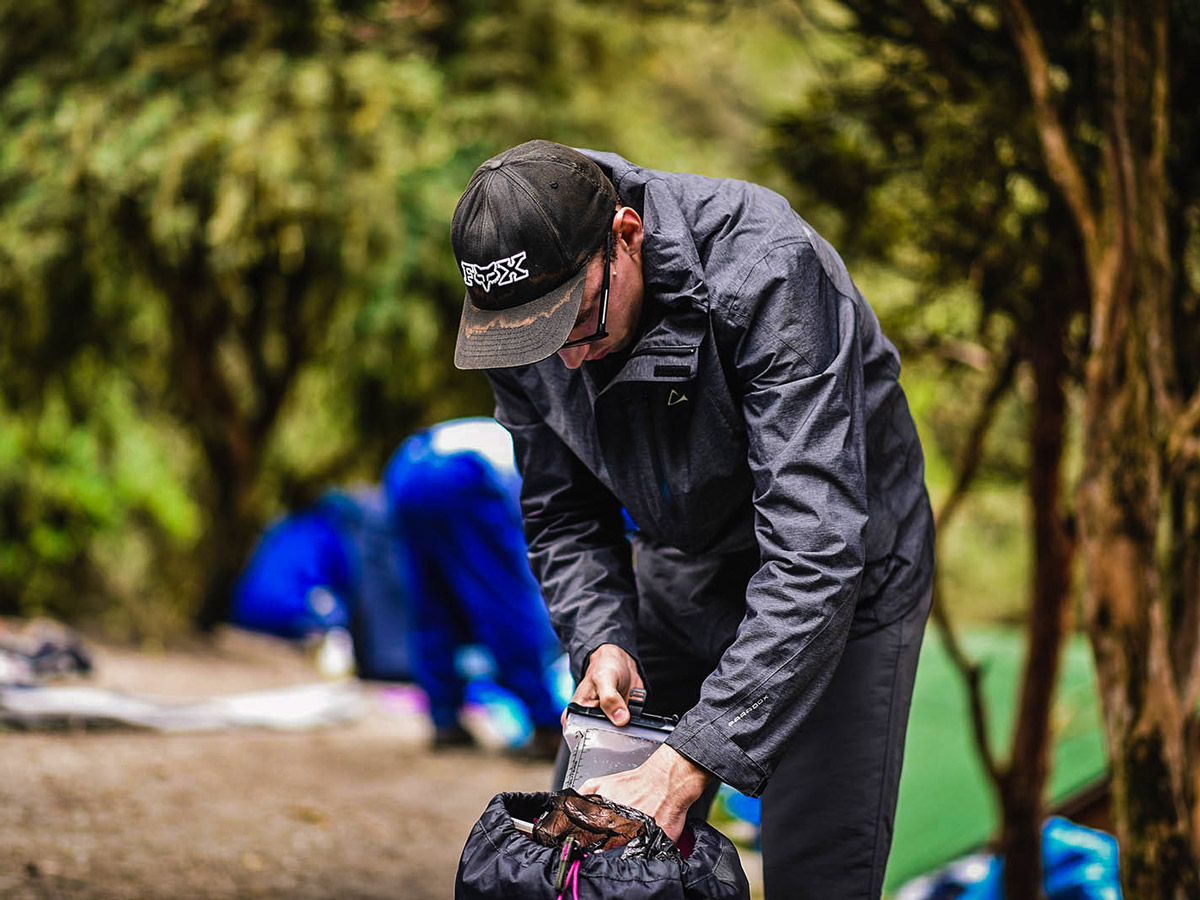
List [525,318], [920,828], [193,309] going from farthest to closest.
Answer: [193,309], [920,828], [525,318]

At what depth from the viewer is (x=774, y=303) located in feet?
5.90

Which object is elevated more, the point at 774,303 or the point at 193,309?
the point at 774,303

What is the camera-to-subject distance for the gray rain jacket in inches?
68.9

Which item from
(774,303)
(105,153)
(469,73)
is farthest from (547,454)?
(469,73)

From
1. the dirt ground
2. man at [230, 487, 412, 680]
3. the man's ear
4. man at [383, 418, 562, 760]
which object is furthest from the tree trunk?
man at [230, 487, 412, 680]

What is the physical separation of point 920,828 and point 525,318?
14.6ft

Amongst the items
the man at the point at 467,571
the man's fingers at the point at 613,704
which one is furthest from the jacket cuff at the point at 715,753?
the man at the point at 467,571

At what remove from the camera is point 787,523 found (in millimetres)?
1769

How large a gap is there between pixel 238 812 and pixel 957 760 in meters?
3.42

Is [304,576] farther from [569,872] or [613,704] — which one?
[569,872]

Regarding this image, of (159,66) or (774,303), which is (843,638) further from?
(159,66)

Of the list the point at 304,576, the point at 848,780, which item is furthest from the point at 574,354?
the point at 304,576

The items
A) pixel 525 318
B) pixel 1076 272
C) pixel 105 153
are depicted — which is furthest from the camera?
pixel 105 153

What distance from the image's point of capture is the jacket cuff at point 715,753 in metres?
1.71
